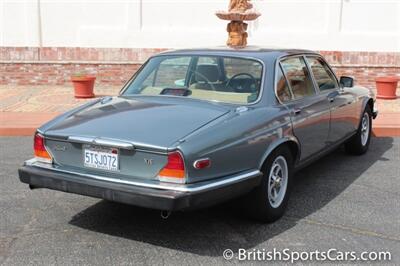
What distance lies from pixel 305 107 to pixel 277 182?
880 mm

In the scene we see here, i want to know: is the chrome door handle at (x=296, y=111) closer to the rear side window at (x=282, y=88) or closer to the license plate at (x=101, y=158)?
the rear side window at (x=282, y=88)

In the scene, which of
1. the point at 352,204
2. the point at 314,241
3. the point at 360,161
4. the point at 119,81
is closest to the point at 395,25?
the point at 119,81

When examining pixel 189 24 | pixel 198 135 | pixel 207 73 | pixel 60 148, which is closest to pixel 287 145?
pixel 207 73

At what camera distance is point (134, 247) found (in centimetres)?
403

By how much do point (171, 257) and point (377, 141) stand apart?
512 cm

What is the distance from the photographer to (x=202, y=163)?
3.75m

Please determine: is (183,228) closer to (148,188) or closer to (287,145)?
(148,188)

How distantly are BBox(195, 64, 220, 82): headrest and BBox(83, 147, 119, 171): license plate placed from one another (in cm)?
138

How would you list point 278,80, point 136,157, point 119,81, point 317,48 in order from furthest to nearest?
point 317,48 → point 119,81 → point 278,80 → point 136,157

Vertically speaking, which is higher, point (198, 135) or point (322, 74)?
point (322, 74)

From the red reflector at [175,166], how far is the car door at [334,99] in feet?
7.87

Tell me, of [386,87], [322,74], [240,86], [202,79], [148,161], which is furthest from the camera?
[386,87]

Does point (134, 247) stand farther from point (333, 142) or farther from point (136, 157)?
point (333, 142)

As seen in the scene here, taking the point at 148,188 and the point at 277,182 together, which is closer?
the point at 148,188
